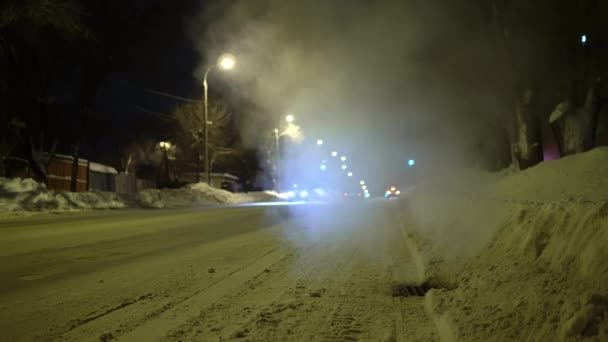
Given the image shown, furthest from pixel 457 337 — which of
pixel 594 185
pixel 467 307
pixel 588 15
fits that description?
pixel 588 15

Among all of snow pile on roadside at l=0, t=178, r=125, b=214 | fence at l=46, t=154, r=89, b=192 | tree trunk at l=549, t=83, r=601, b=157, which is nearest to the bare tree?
fence at l=46, t=154, r=89, b=192

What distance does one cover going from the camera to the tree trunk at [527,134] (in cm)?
1645

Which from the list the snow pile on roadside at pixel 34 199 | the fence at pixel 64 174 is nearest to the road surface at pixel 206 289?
the snow pile on roadside at pixel 34 199

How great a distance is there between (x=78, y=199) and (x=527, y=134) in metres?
20.4

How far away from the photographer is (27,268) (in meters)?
8.28

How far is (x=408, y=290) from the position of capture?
6574 millimetres

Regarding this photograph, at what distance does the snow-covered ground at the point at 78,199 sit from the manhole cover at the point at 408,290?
18705 millimetres

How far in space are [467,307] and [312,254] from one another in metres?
5.10

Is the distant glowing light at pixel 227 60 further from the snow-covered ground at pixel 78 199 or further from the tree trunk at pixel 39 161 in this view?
the tree trunk at pixel 39 161

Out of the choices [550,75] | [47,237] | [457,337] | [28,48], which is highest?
[28,48]

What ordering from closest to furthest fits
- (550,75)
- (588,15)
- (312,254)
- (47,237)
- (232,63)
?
1. (312,254)
2. (47,237)
3. (588,15)
4. (550,75)
5. (232,63)

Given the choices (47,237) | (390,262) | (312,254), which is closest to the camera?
(390,262)

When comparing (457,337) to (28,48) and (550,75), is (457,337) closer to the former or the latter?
(550,75)

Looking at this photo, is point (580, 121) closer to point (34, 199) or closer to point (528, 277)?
point (528, 277)
